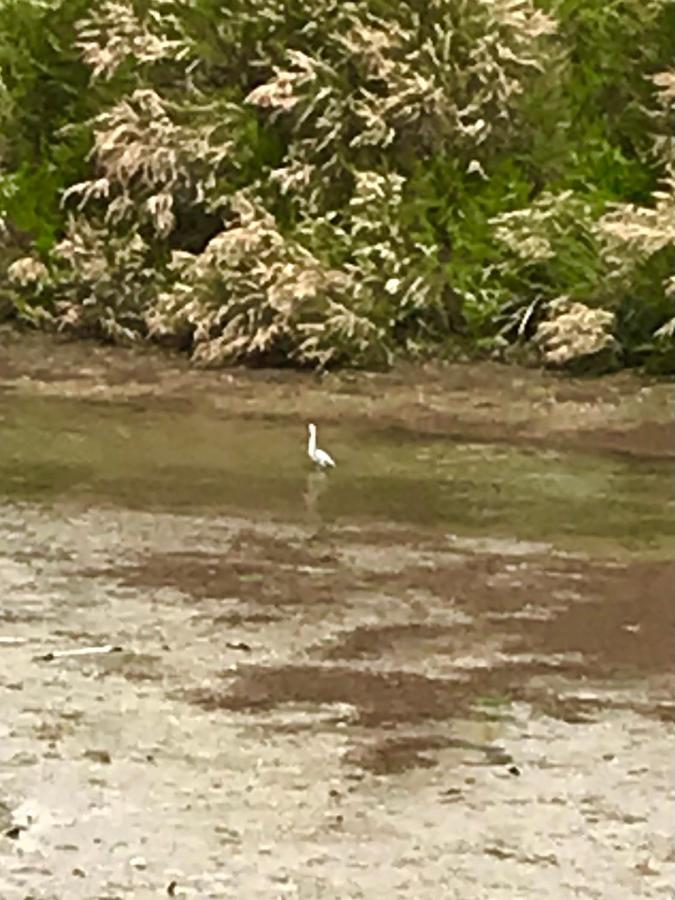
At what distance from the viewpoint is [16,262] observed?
48.7 ft

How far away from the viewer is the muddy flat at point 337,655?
17.1ft

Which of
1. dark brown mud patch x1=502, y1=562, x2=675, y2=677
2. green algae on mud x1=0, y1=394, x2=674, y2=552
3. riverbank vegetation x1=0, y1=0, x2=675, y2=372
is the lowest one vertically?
green algae on mud x1=0, y1=394, x2=674, y2=552

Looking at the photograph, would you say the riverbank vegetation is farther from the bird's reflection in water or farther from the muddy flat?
the bird's reflection in water

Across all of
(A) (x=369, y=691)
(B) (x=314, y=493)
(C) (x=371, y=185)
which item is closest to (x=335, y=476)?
(B) (x=314, y=493)

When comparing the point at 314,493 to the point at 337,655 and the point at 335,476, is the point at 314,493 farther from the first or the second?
the point at 337,655

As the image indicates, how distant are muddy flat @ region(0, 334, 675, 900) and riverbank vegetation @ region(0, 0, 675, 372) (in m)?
1.59

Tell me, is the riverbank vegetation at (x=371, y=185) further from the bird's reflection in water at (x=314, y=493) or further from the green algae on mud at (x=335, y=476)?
the bird's reflection in water at (x=314, y=493)

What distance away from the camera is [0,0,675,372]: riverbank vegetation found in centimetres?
1345

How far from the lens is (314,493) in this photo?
9.66 meters

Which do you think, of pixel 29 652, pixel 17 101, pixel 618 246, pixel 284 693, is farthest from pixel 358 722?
pixel 17 101

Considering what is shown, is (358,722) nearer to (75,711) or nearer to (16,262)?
(75,711)

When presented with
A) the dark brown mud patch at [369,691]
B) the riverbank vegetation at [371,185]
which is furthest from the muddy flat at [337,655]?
the riverbank vegetation at [371,185]

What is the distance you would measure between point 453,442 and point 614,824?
579cm

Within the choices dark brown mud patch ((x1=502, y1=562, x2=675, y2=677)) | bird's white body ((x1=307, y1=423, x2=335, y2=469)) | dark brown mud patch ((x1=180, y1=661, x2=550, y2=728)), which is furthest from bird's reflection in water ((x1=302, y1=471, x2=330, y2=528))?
dark brown mud patch ((x1=180, y1=661, x2=550, y2=728))
